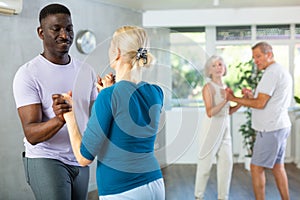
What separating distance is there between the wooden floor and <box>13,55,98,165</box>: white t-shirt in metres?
2.81

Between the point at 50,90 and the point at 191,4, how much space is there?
167 inches

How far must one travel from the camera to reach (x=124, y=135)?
1.49 metres

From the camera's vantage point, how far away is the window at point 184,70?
5.71 ft

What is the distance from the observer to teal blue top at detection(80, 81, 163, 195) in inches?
57.4

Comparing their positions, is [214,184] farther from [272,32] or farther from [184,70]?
[184,70]

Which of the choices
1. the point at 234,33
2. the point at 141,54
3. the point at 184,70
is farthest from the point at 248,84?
the point at 141,54

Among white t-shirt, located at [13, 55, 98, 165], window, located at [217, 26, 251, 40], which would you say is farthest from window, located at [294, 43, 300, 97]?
white t-shirt, located at [13, 55, 98, 165]

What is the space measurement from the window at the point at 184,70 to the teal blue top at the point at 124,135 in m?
0.22

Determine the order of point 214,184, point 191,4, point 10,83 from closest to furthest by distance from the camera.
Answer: point 10,83
point 214,184
point 191,4

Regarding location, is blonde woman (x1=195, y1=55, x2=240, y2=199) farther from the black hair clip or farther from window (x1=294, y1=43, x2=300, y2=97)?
window (x1=294, y1=43, x2=300, y2=97)

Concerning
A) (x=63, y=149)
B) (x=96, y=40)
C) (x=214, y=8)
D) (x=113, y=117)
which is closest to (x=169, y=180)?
(x=96, y=40)

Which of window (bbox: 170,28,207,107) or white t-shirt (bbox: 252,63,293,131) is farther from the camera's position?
white t-shirt (bbox: 252,63,293,131)

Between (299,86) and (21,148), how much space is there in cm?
460

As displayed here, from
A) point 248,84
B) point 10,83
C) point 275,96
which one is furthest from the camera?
point 248,84
